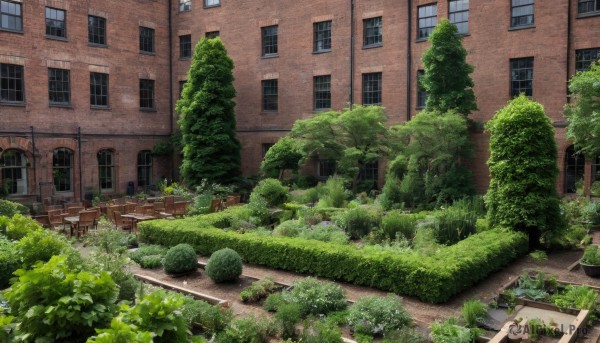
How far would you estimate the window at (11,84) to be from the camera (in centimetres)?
2153

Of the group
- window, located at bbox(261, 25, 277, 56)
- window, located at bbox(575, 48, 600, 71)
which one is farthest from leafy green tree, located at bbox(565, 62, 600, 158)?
window, located at bbox(261, 25, 277, 56)

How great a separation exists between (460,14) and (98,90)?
679 inches

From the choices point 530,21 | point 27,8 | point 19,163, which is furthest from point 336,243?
point 27,8

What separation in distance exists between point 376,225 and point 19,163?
16750 mm

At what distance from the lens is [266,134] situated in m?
26.3

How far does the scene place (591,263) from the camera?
1063 centimetres

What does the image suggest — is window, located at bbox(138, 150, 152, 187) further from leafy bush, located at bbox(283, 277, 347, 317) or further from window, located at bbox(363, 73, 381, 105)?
leafy bush, located at bbox(283, 277, 347, 317)

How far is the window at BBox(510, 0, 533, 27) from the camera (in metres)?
19.3

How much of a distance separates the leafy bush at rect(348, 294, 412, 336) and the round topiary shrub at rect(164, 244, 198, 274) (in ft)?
15.1

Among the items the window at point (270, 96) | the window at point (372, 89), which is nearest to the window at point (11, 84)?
the window at point (270, 96)

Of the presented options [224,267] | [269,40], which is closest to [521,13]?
[269,40]

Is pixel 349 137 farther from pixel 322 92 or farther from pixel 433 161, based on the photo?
pixel 322 92

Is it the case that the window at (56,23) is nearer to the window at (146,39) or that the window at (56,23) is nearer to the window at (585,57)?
the window at (146,39)

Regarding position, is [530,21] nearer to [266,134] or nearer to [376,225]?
[376,225]
